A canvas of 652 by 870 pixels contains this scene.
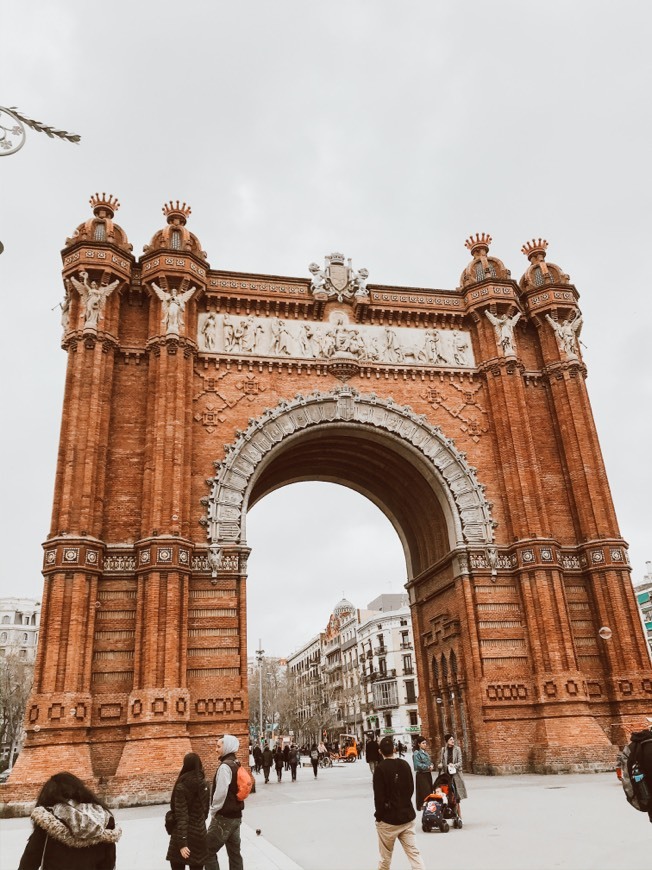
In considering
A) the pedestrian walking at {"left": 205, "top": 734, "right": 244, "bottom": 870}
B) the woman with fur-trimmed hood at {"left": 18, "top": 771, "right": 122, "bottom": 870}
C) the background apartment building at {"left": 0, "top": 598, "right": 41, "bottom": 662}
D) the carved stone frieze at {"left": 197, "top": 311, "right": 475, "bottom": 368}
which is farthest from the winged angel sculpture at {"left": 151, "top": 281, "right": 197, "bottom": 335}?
the background apartment building at {"left": 0, "top": 598, "right": 41, "bottom": 662}

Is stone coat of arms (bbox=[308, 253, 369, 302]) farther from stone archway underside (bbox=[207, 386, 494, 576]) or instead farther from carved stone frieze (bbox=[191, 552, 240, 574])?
carved stone frieze (bbox=[191, 552, 240, 574])

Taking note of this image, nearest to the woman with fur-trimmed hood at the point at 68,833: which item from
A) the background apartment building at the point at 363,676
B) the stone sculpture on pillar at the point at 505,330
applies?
the stone sculpture on pillar at the point at 505,330

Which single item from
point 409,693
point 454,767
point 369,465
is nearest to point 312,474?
point 369,465

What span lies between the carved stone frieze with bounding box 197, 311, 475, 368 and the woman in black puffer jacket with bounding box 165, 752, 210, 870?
56.9 ft

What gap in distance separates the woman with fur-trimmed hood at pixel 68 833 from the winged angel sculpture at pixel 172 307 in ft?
59.8

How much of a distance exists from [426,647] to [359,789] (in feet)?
25.3

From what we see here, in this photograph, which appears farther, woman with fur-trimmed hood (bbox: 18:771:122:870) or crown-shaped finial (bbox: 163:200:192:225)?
crown-shaped finial (bbox: 163:200:192:225)

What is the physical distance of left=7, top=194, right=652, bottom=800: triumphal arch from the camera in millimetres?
17672

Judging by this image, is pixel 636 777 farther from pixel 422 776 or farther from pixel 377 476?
pixel 377 476

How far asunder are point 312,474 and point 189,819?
20.9 meters

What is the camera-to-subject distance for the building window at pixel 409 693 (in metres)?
69.4

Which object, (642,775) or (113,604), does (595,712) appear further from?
(642,775)

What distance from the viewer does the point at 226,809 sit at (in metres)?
6.53

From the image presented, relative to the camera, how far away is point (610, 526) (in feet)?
71.6
